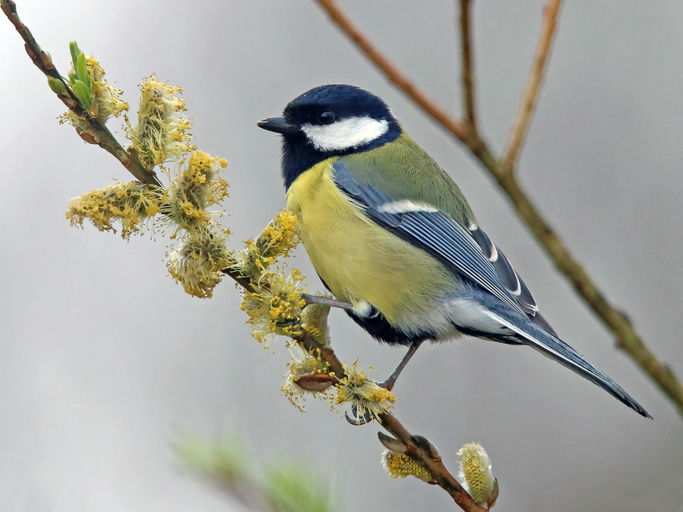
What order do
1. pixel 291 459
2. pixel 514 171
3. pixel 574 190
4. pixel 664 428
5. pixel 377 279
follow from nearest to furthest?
pixel 514 171, pixel 291 459, pixel 377 279, pixel 664 428, pixel 574 190

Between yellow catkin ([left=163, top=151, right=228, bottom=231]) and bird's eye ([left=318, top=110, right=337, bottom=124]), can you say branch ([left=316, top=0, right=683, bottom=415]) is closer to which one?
yellow catkin ([left=163, top=151, right=228, bottom=231])

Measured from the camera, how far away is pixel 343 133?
2500 millimetres

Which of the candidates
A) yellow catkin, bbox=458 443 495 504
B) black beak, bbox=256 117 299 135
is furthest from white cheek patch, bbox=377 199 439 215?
yellow catkin, bbox=458 443 495 504

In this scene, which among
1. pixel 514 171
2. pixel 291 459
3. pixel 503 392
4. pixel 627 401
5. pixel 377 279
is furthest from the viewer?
pixel 503 392

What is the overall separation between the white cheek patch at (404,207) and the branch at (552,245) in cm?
184

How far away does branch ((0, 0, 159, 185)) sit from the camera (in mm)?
929

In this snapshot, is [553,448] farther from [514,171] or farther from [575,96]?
[514,171]

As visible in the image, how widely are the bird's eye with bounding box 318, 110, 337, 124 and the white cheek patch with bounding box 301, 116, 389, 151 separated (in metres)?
0.01

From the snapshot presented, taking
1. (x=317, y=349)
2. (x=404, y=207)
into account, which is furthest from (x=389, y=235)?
(x=317, y=349)

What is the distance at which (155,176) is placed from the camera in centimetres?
140

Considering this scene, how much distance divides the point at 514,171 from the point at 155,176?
1.01 metres

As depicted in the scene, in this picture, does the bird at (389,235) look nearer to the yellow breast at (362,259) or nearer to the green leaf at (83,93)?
the yellow breast at (362,259)

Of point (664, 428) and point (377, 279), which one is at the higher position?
point (664, 428)

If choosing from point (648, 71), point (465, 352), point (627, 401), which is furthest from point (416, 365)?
point (627, 401)
